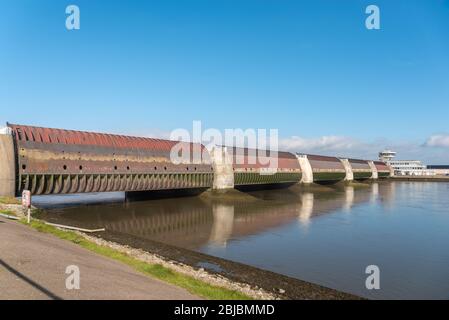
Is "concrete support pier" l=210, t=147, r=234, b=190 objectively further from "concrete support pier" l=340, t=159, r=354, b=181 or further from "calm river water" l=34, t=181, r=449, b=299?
"concrete support pier" l=340, t=159, r=354, b=181

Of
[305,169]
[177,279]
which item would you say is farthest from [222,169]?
[177,279]

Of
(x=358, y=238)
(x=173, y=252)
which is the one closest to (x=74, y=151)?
(x=173, y=252)

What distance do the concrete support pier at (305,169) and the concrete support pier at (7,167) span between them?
69.9 m

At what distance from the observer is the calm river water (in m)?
20.2

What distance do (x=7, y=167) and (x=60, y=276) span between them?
2848cm

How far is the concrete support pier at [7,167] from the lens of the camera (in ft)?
117

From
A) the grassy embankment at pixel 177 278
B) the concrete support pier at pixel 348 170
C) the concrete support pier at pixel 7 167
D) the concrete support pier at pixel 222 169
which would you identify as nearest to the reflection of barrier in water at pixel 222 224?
the concrete support pier at pixel 222 169

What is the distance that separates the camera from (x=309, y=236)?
105 ft

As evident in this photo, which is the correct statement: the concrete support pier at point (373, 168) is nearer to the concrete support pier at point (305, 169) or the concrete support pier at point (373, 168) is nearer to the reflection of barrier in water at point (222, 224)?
the concrete support pier at point (305, 169)

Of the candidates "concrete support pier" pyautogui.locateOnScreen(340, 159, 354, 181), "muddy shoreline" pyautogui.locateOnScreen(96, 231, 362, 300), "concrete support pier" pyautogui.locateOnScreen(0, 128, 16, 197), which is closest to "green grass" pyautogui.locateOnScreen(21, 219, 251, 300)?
"muddy shoreline" pyautogui.locateOnScreen(96, 231, 362, 300)

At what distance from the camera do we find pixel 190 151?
202 ft
